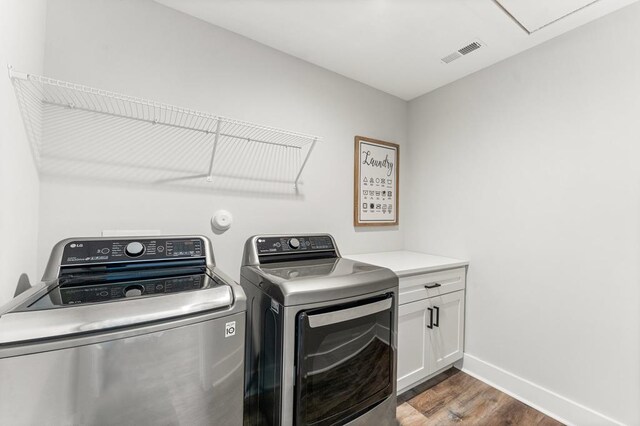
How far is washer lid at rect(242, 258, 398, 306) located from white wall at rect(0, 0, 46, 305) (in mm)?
826

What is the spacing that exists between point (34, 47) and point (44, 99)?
0.74 feet

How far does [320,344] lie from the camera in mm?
1124

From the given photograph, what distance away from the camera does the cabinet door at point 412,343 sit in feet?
5.70

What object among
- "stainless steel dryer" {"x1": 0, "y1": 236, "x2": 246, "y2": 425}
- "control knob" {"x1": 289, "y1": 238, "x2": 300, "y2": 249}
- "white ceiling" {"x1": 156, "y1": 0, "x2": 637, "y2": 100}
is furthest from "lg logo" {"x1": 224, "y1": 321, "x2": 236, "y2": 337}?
"white ceiling" {"x1": 156, "y1": 0, "x2": 637, "y2": 100}

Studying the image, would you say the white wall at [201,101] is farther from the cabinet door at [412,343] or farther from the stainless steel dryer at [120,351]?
the cabinet door at [412,343]

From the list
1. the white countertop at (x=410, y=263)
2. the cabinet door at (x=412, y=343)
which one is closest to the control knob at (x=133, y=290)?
the white countertop at (x=410, y=263)

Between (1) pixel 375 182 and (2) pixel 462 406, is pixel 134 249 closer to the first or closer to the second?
(1) pixel 375 182

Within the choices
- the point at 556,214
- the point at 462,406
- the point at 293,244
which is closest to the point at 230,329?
the point at 293,244

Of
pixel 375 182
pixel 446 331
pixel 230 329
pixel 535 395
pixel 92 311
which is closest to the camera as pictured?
pixel 92 311

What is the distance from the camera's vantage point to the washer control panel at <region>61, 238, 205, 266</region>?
1091 millimetres

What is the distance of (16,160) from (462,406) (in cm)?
253

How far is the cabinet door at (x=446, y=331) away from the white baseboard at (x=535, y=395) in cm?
14

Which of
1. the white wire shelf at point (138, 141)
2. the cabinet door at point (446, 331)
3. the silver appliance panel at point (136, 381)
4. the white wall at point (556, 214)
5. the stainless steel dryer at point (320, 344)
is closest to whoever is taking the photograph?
the silver appliance panel at point (136, 381)

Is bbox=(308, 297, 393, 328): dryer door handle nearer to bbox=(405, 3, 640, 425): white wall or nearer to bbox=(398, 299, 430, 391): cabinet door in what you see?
bbox=(398, 299, 430, 391): cabinet door
